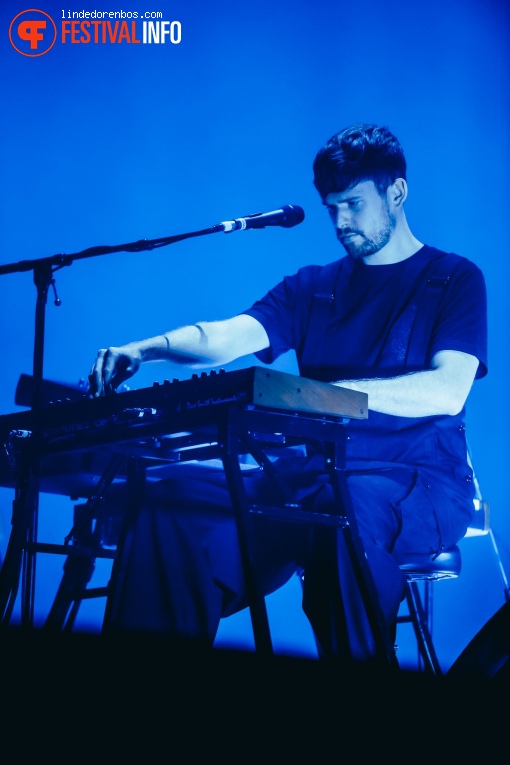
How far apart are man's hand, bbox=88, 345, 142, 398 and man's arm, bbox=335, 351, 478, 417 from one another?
1.79 ft

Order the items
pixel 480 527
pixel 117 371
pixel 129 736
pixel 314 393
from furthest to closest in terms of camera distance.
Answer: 1. pixel 480 527
2. pixel 117 371
3. pixel 314 393
4. pixel 129 736

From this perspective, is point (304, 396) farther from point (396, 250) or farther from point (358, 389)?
point (396, 250)

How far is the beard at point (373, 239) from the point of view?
2576 mm

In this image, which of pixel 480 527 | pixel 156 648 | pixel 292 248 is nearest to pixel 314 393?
pixel 156 648

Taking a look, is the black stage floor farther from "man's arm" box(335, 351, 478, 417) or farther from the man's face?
the man's face

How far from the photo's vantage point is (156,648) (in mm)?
1260

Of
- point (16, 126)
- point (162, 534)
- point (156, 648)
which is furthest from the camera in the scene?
point (16, 126)

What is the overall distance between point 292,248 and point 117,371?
1.41 meters

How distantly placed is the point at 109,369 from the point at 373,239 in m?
0.91

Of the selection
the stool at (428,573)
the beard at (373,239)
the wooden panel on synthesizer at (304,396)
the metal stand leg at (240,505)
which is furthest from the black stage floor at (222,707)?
the beard at (373,239)

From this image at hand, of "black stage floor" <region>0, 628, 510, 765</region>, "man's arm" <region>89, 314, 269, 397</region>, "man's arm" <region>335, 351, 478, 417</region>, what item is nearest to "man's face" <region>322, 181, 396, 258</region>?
"man's arm" <region>89, 314, 269, 397</region>

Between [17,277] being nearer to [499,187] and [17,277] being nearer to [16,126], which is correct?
[16,126]

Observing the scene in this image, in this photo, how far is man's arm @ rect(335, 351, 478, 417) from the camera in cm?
208

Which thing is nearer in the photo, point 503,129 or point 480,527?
point 480,527
